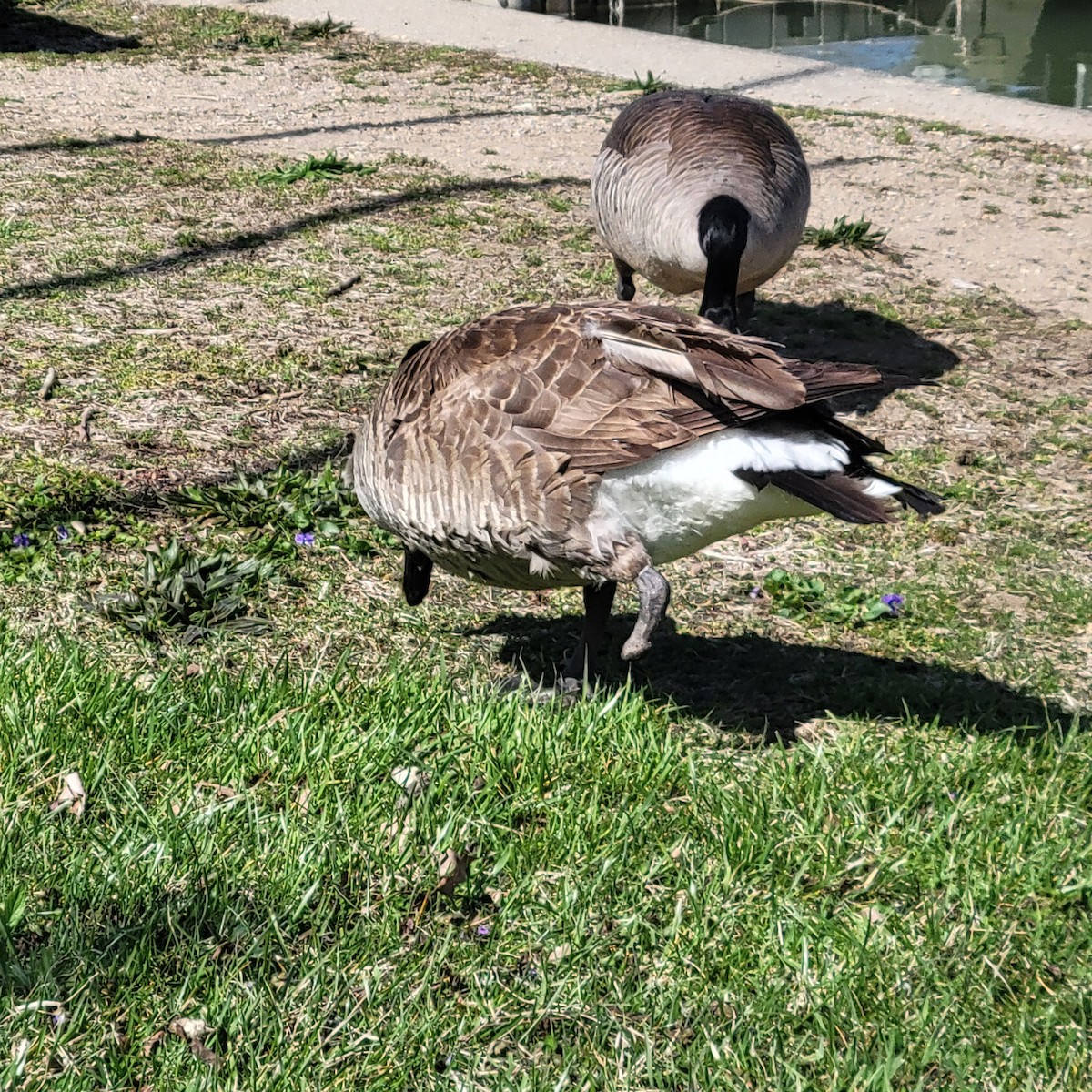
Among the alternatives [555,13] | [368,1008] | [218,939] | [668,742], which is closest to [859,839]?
[668,742]

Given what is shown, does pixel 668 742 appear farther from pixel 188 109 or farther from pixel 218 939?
pixel 188 109

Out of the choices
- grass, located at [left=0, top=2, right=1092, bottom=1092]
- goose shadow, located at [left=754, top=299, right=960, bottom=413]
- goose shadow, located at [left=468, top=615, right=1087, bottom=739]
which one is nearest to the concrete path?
goose shadow, located at [left=754, top=299, right=960, bottom=413]

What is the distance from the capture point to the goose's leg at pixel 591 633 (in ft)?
12.5

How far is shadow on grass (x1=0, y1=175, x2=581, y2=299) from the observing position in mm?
6648

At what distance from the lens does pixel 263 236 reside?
7477 mm

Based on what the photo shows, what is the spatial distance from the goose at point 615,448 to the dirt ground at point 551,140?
434cm

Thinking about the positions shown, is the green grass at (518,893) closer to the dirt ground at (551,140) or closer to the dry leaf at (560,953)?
the dry leaf at (560,953)

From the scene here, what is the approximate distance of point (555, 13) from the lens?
682 inches

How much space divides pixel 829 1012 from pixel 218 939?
47.1 inches

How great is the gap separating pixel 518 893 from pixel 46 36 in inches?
465

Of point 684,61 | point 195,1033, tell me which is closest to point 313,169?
point 684,61

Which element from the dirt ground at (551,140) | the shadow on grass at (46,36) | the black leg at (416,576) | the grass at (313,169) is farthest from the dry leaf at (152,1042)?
the shadow on grass at (46,36)

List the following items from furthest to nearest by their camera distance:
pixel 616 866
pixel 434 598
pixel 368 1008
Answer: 1. pixel 434 598
2. pixel 616 866
3. pixel 368 1008

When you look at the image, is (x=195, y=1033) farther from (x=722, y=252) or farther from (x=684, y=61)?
(x=684, y=61)
